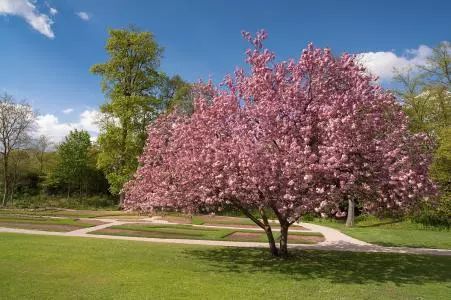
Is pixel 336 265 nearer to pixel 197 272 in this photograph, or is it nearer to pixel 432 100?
pixel 197 272

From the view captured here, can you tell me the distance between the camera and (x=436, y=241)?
2364cm

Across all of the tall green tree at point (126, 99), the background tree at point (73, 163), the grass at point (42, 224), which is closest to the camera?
the grass at point (42, 224)

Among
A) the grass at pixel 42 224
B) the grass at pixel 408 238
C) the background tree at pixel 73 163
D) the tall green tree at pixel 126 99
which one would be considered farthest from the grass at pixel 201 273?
→ the background tree at pixel 73 163

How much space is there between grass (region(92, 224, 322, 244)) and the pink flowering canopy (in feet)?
24.2

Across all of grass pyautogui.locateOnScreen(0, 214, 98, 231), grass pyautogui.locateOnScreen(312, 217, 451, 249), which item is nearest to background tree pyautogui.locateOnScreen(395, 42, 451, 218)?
→ grass pyautogui.locateOnScreen(312, 217, 451, 249)

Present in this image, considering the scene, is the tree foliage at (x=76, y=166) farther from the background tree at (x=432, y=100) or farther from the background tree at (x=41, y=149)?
the background tree at (x=432, y=100)

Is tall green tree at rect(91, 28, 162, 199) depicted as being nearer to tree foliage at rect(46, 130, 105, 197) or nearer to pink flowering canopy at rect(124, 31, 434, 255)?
tree foliage at rect(46, 130, 105, 197)

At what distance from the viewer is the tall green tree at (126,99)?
127ft

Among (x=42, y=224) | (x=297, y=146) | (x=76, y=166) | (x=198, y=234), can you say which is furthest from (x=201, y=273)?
(x=76, y=166)

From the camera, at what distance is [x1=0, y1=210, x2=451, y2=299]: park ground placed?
36.3 ft

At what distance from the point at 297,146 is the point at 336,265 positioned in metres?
5.59

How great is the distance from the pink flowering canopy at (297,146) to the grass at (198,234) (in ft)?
24.2

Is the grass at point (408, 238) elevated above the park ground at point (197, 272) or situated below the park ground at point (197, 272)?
above

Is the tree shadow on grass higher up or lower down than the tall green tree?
lower down
